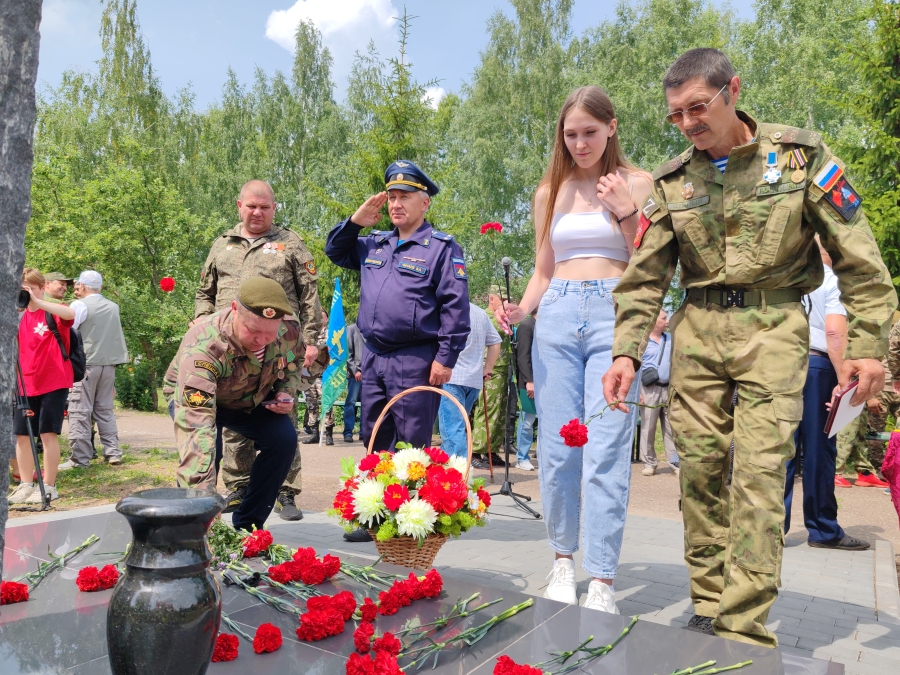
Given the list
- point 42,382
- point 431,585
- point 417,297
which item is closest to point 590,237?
point 417,297

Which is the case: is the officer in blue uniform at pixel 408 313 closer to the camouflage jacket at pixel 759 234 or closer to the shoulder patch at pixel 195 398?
the shoulder patch at pixel 195 398

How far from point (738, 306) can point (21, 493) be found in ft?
21.4

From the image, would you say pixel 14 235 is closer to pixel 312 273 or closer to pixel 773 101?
pixel 312 273

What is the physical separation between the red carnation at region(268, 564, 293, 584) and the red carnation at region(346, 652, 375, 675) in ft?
3.14

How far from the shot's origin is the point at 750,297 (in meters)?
3.21

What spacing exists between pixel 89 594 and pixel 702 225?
3119 millimetres

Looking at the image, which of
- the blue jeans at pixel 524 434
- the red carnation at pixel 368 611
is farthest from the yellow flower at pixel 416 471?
the blue jeans at pixel 524 434

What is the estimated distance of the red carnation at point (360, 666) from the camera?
246 centimetres

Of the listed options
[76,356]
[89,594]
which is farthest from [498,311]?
[76,356]

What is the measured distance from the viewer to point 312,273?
19.5ft

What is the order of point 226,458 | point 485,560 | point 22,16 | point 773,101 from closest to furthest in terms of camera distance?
point 22,16 < point 485,560 < point 226,458 < point 773,101

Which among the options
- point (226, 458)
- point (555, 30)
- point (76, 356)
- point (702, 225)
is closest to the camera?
point (702, 225)

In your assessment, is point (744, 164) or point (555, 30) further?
point (555, 30)

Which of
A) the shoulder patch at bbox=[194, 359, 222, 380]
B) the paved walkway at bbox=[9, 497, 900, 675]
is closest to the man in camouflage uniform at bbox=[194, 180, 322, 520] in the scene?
the paved walkway at bbox=[9, 497, 900, 675]
